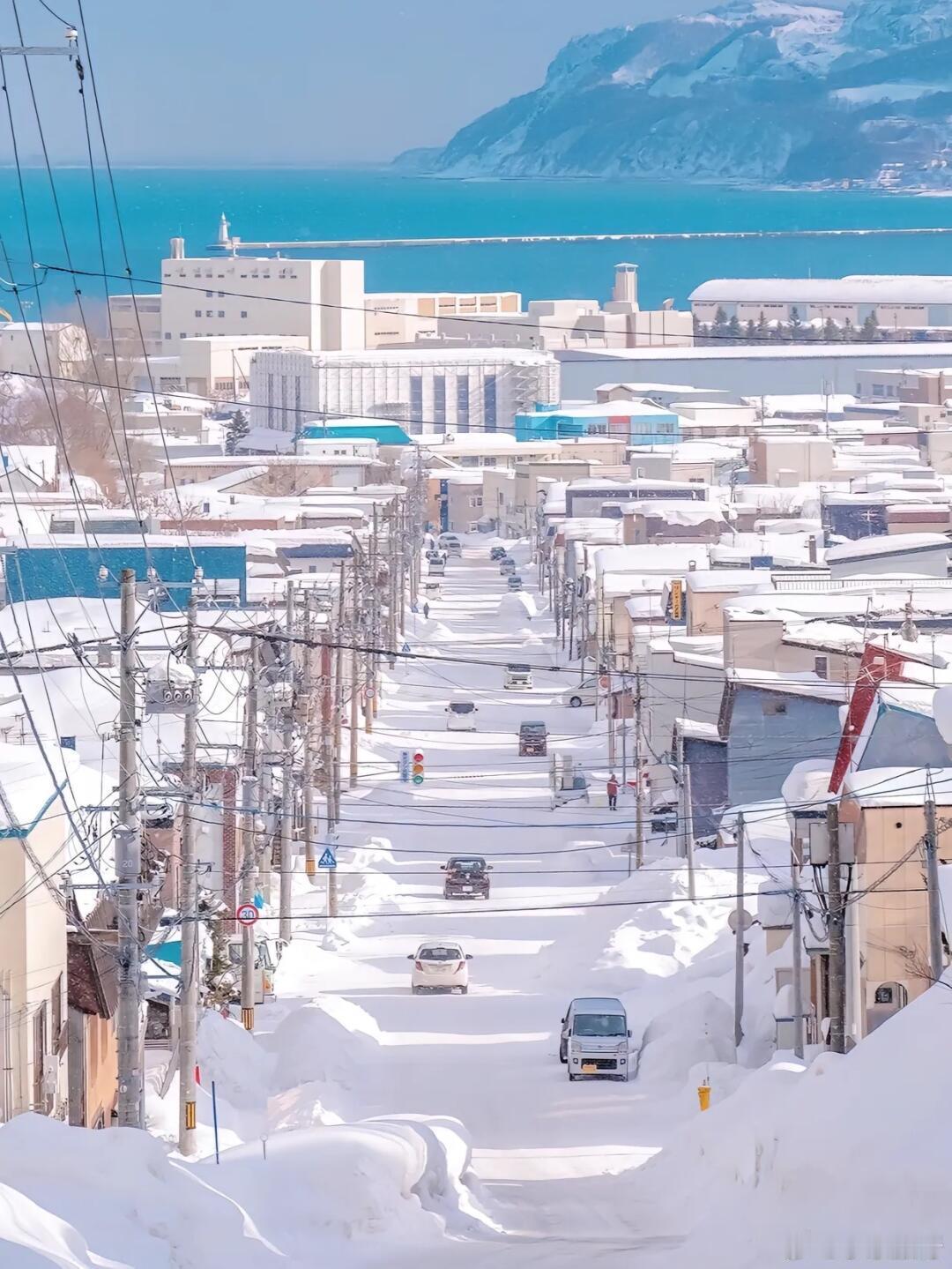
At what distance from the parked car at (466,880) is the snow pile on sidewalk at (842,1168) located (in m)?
6.94

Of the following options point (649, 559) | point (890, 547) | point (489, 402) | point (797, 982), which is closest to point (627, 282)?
point (489, 402)

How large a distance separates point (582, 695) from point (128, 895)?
16.1m

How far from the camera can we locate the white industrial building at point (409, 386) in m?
53.5

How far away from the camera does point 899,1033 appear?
20.5ft

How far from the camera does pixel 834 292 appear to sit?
75.4 m

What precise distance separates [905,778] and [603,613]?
47.0 ft

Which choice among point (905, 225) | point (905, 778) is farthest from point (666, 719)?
point (905, 225)

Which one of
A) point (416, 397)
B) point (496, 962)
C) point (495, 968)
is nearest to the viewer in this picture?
point (495, 968)

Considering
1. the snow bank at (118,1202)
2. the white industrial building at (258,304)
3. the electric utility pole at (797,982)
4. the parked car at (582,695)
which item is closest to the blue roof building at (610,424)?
the white industrial building at (258,304)

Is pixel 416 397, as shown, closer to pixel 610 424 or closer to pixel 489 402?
pixel 489 402

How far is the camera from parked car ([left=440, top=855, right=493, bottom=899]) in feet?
46.2

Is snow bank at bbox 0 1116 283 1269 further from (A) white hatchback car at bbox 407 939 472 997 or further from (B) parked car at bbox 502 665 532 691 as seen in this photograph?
(B) parked car at bbox 502 665 532 691

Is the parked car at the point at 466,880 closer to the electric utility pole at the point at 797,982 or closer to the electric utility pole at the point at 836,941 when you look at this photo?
the electric utility pole at the point at 797,982

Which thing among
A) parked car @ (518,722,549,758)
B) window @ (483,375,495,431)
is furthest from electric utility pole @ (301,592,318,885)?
window @ (483,375,495,431)
